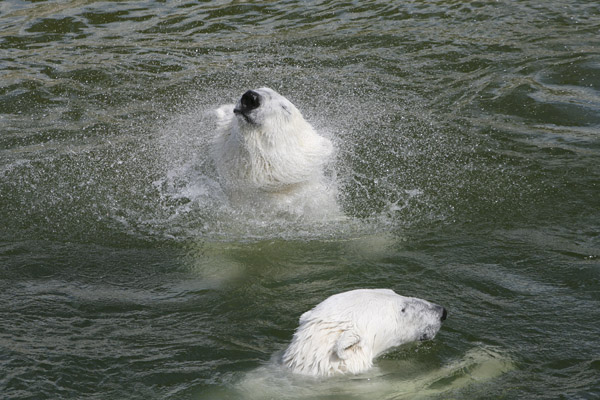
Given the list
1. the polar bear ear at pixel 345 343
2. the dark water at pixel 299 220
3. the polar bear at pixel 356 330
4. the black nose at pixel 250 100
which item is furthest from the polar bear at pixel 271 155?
the polar bear ear at pixel 345 343

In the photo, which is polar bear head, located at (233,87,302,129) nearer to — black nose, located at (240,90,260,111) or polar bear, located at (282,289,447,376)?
black nose, located at (240,90,260,111)

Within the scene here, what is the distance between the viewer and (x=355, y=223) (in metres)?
6.44

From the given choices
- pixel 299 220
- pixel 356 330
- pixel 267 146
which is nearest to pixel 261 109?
pixel 267 146

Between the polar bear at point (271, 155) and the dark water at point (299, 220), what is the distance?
24 centimetres

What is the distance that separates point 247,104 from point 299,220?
3.94 ft

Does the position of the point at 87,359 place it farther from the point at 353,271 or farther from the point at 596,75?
the point at 596,75

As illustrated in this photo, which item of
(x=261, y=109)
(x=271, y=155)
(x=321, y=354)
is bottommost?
(x=321, y=354)

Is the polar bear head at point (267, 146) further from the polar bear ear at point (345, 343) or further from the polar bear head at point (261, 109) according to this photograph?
the polar bear ear at point (345, 343)

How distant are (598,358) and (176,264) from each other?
10.6ft

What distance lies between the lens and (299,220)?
6.26 meters

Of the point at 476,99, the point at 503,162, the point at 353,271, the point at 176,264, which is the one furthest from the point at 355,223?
the point at 476,99

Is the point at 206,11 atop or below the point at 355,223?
atop

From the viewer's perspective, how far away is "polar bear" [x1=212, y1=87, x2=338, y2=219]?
564cm

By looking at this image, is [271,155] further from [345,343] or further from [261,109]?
[345,343]
